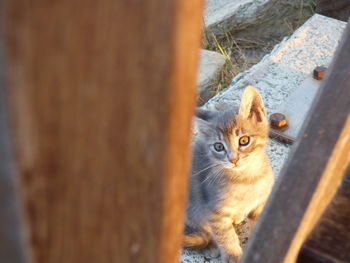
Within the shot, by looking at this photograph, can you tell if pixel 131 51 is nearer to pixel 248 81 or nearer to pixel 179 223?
pixel 179 223

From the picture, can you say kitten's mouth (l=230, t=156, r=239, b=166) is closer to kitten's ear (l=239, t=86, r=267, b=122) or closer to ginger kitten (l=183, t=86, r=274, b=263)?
ginger kitten (l=183, t=86, r=274, b=263)

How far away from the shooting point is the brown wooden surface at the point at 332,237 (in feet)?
3.09

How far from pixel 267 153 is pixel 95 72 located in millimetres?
2091

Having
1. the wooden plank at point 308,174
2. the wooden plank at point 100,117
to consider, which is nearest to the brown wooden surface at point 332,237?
the wooden plank at point 308,174

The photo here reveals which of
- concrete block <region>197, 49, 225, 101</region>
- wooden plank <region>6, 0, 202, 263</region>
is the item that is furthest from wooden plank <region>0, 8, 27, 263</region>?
concrete block <region>197, 49, 225, 101</region>

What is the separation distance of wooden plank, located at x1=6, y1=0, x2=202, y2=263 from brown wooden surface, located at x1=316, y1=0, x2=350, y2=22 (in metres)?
3.37

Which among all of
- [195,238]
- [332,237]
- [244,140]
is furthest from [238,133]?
[332,237]

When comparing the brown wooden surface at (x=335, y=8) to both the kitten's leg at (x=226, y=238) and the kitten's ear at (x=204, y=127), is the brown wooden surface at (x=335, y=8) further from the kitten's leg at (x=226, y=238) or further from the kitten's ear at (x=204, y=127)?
the kitten's leg at (x=226, y=238)

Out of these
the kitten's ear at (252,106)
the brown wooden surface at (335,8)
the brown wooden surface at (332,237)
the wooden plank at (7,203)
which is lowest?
the kitten's ear at (252,106)

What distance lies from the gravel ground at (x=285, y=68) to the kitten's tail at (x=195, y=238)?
0.43 metres

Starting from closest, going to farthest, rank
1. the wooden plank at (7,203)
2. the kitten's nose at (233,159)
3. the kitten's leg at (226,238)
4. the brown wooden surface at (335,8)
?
the wooden plank at (7,203), the kitten's leg at (226,238), the kitten's nose at (233,159), the brown wooden surface at (335,8)

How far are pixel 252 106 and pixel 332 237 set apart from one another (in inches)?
A: 50.5

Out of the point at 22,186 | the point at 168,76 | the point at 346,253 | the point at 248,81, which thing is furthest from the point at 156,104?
the point at 248,81

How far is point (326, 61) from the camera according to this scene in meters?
2.87
